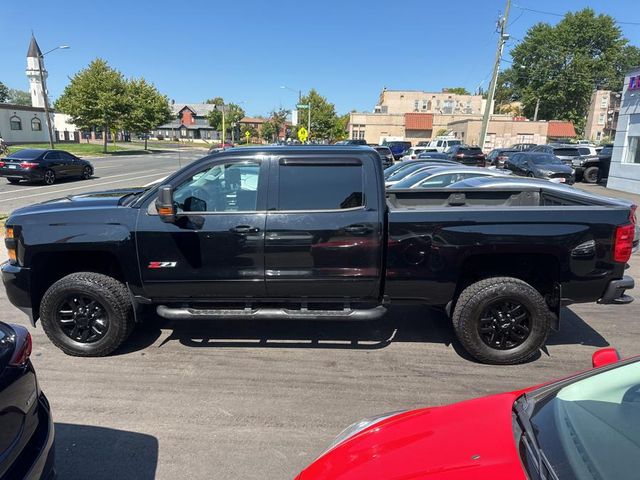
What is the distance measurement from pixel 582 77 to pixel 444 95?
2342 centimetres

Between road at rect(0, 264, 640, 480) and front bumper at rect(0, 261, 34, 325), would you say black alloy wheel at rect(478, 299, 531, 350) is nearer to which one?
road at rect(0, 264, 640, 480)

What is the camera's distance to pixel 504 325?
423cm

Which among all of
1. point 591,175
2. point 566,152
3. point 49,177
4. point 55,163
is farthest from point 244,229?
point 566,152

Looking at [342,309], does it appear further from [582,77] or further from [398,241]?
[582,77]

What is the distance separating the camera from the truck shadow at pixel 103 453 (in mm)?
2850

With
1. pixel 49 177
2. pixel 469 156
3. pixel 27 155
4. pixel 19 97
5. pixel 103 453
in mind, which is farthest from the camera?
pixel 19 97

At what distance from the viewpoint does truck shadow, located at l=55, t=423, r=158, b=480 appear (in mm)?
2850

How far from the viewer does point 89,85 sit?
1750 inches

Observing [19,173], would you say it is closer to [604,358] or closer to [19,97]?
[604,358]

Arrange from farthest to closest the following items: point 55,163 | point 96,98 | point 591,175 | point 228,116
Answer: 1. point 228,116
2. point 96,98
3. point 591,175
4. point 55,163

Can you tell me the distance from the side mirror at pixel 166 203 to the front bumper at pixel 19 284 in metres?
1.44

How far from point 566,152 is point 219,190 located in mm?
26846

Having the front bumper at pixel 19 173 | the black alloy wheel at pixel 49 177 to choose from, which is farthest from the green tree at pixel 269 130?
A: the front bumper at pixel 19 173

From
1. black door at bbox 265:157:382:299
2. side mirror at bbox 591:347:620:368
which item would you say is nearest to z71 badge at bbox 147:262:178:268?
black door at bbox 265:157:382:299
